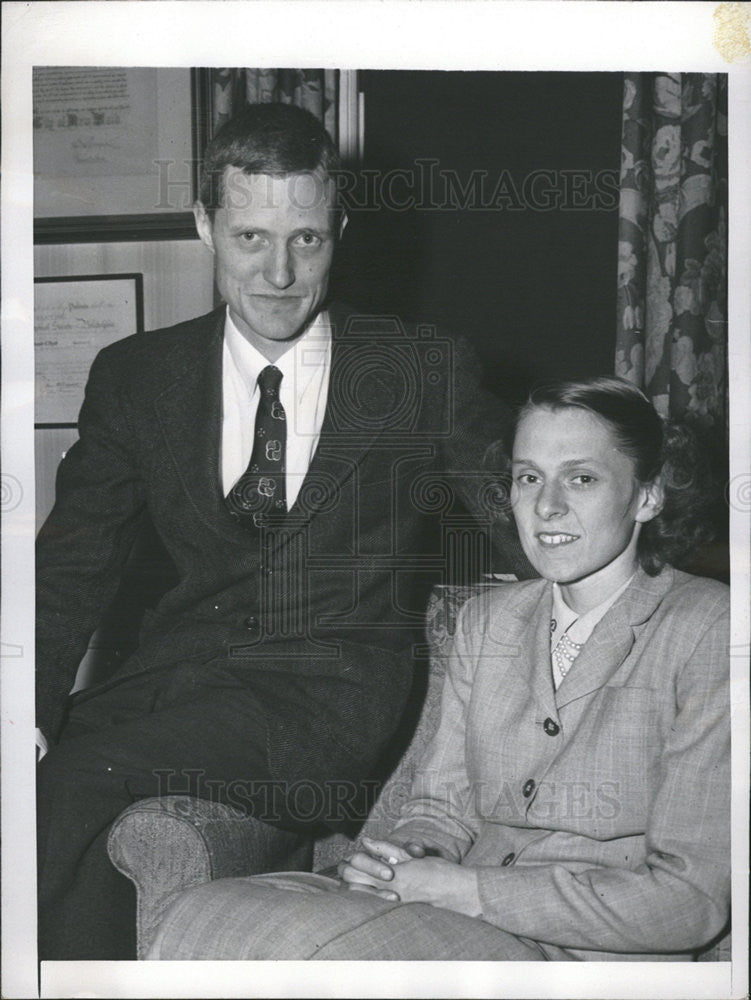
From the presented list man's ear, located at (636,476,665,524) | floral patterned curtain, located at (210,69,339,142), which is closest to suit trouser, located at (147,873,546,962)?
man's ear, located at (636,476,665,524)

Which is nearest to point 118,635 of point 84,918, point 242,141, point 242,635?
point 242,635

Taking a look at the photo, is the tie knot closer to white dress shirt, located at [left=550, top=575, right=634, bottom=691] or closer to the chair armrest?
white dress shirt, located at [left=550, top=575, right=634, bottom=691]

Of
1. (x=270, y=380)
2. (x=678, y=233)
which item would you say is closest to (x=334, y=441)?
(x=270, y=380)

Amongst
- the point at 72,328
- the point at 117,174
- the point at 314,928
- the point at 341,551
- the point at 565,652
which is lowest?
the point at 314,928

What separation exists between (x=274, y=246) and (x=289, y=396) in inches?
9.0

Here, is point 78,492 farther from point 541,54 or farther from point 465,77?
point 541,54

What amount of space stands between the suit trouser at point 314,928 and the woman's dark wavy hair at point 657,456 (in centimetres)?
59

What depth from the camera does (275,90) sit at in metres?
1.51

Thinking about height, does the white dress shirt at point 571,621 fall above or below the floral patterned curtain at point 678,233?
below

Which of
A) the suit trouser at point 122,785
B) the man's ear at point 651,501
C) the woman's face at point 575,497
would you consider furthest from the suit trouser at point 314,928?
the man's ear at point 651,501

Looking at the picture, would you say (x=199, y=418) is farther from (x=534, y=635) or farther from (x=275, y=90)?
(x=534, y=635)

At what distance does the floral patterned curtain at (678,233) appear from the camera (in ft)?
5.01

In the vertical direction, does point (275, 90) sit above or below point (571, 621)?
above

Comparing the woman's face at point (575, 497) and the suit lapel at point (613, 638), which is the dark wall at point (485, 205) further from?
the suit lapel at point (613, 638)
